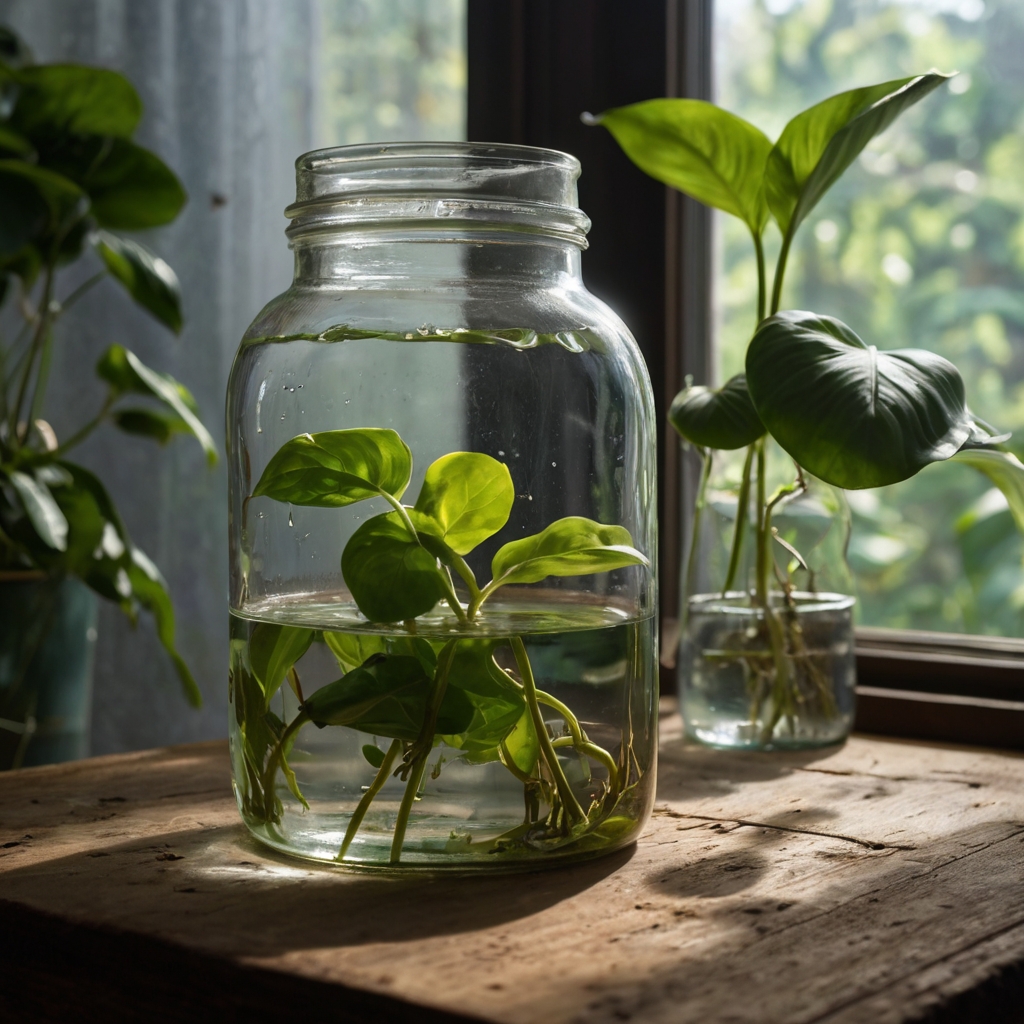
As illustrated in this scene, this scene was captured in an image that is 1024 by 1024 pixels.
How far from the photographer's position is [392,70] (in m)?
1.50

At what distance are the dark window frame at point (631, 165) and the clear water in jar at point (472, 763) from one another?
18.9 inches

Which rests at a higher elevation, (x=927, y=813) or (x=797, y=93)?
(x=797, y=93)

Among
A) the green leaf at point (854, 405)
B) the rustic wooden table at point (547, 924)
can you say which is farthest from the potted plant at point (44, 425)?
the green leaf at point (854, 405)

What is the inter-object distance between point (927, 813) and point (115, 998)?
439 mm

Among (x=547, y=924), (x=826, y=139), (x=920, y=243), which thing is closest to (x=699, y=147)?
(x=826, y=139)

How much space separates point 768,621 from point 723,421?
0.17 metres

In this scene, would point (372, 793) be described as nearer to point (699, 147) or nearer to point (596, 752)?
point (596, 752)

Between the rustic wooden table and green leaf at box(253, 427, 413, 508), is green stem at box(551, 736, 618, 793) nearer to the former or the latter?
the rustic wooden table

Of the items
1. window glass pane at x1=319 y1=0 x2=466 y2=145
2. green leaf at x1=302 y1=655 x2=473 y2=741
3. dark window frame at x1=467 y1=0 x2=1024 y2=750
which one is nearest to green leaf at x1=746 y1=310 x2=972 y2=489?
green leaf at x1=302 y1=655 x2=473 y2=741

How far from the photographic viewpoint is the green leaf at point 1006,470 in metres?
0.70

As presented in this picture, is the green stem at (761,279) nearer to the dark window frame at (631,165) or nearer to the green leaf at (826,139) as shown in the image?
the green leaf at (826,139)

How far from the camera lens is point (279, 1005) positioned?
1.43 feet

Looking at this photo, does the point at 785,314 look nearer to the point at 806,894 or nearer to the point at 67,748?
the point at 806,894

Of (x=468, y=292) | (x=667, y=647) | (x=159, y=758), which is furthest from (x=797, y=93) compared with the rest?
(x=159, y=758)
